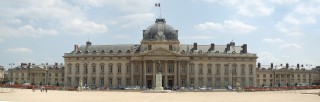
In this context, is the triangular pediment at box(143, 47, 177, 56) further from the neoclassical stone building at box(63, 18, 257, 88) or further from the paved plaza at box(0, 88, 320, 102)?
the paved plaza at box(0, 88, 320, 102)

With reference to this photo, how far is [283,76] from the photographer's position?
136750 millimetres

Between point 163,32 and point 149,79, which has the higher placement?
point 163,32

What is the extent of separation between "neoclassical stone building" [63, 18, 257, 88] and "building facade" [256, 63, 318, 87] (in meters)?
21.9

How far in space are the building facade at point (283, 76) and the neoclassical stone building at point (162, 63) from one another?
2191 centimetres

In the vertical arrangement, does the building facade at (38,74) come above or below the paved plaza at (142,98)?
above

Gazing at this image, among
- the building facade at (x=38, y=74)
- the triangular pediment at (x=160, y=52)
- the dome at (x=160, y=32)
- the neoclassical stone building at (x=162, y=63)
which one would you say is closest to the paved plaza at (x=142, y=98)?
the triangular pediment at (x=160, y=52)

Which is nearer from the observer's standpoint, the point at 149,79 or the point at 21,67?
the point at 149,79

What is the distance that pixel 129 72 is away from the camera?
106438 mm

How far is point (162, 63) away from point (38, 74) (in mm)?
43775

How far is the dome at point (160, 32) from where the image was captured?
106 metres

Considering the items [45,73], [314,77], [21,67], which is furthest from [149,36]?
[314,77]

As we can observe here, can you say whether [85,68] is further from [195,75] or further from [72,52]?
[195,75]

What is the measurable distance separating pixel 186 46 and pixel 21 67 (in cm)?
5322

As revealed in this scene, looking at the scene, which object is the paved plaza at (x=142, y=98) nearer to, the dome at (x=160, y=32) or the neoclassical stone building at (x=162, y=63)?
the neoclassical stone building at (x=162, y=63)
